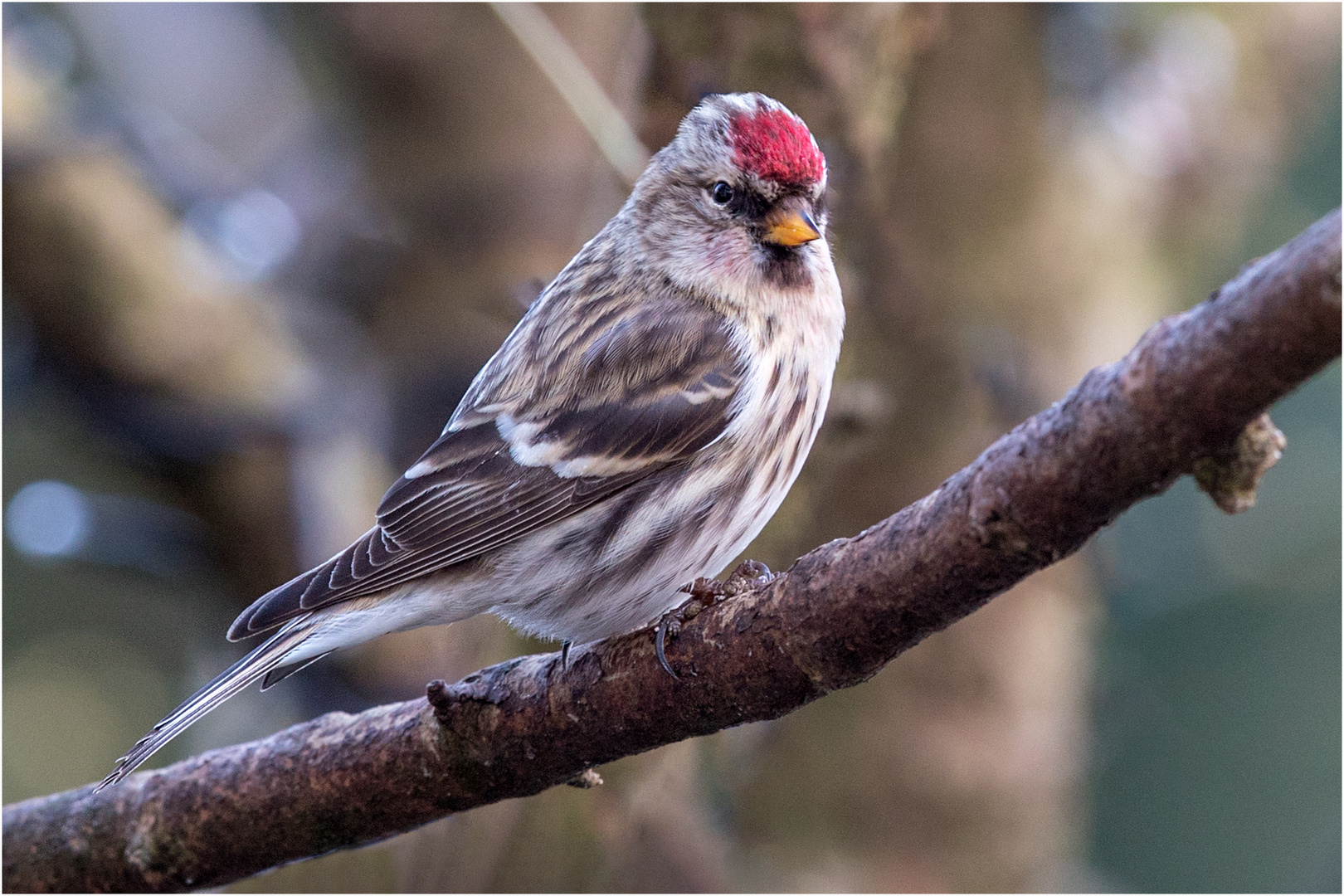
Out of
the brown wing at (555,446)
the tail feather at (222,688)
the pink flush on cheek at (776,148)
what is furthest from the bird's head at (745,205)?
the tail feather at (222,688)

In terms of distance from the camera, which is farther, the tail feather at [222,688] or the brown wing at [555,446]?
the brown wing at [555,446]

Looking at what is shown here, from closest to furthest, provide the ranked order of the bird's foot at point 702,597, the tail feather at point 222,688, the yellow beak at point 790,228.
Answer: the bird's foot at point 702,597
the tail feather at point 222,688
the yellow beak at point 790,228

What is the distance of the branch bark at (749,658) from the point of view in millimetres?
1116

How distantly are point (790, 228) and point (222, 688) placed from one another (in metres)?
1.18

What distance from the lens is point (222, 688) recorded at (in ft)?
6.29

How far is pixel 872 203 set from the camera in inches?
121

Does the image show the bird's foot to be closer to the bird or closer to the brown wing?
the bird

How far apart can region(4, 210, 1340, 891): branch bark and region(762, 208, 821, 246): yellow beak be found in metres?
0.84

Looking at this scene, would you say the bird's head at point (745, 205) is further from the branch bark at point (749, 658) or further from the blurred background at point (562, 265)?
the branch bark at point (749, 658)

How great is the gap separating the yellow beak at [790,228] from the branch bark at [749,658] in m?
0.84

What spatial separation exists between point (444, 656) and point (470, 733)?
150cm

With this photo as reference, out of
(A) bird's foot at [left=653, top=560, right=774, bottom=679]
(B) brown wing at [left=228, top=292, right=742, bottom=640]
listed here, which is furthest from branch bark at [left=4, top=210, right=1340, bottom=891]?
(B) brown wing at [left=228, top=292, right=742, bottom=640]

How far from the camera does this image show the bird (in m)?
2.07

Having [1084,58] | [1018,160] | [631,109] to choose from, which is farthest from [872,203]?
[1084,58]
